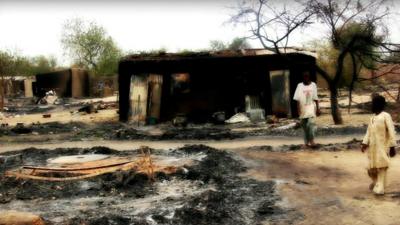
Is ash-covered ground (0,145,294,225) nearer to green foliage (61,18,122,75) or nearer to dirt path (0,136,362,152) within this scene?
dirt path (0,136,362,152)

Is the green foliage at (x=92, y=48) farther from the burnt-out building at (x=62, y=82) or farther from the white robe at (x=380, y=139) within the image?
the white robe at (x=380, y=139)

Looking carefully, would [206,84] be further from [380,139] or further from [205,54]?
[380,139]

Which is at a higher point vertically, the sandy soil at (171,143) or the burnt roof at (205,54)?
the burnt roof at (205,54)

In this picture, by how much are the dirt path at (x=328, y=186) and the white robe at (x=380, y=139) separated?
475 millimetres

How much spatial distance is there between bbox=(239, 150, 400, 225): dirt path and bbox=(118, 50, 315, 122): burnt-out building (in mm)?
10044

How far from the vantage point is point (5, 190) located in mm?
8055

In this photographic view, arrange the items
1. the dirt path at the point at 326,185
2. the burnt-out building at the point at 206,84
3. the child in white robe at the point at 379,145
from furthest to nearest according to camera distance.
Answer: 1. the burnt-out building at the point at 206,84
2. the child in white robe at the point at 379,145
3. the dirt path at the point at 326,185

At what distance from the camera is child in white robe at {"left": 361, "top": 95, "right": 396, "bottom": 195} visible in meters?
6.90

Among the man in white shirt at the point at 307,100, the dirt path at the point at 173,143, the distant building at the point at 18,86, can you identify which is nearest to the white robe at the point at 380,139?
the man in white shirt at the point at 307,100

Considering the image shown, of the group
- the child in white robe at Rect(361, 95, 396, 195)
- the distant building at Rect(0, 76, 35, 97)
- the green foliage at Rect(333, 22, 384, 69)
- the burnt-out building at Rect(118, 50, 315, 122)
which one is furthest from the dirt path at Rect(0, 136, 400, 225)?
the distant building at Rect(0, 76, 35, 97)

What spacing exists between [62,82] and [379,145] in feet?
131

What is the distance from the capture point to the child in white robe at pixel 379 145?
6.90 meters

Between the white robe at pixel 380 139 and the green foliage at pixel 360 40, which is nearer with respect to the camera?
the white robe at pixel 380 139

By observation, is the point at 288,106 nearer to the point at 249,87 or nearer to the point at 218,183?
the point at 249,87
